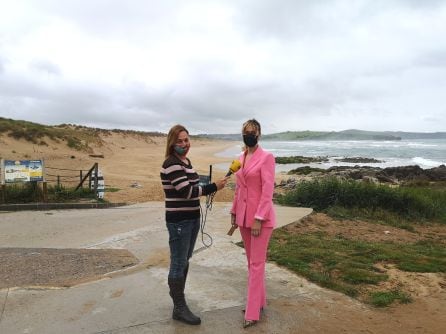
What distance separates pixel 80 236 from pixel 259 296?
460cm

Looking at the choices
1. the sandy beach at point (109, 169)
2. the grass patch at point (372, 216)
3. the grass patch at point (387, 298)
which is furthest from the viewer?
the sandy beach at point (109, 169)

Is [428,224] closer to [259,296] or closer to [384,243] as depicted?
[384,243]

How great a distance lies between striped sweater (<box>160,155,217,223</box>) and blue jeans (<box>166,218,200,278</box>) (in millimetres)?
58

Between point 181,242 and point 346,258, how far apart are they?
9.79ft

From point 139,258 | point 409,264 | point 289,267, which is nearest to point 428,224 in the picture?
point 409,264

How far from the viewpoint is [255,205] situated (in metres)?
4.02

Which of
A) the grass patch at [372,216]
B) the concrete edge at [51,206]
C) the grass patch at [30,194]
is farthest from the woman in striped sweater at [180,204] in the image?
the grass patch at [30,194]

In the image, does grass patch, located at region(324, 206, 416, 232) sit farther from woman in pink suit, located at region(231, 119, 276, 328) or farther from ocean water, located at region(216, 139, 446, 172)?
ocean water, located at region(216, 139, 446, 172)

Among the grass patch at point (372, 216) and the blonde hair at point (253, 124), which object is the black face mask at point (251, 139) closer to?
the blonde hair at point (253, 124)

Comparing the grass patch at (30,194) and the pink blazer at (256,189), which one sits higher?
the pink blazer at (256,189)

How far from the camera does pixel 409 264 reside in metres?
5.88

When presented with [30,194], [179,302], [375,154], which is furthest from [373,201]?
[375,154]

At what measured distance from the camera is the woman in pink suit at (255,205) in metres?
3.93

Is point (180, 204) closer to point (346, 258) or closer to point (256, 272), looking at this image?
point (256, 272)
